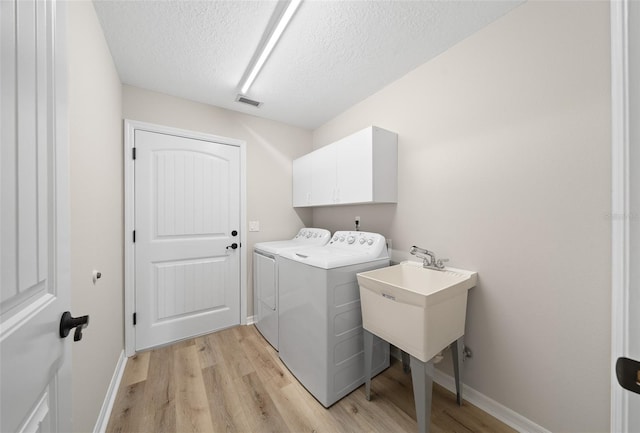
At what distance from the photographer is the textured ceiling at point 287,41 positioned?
4.35 feet

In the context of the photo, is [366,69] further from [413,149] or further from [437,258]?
[437,258]

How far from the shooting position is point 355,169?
6.52 ft

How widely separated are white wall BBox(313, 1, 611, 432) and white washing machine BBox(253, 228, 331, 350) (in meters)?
1.24

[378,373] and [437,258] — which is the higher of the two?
[437,258]

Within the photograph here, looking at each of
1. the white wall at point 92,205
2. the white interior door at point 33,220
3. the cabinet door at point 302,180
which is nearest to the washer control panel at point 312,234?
the cabinet door at point 302,180

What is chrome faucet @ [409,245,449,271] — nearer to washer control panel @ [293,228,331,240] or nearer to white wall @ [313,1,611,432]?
white wall @ [313,1,611,432]

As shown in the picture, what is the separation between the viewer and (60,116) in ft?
2.11

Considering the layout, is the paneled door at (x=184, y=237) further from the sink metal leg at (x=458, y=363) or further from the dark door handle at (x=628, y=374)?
the dark door handle at (x=628, y=374)

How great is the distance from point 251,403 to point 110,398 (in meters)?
0.91

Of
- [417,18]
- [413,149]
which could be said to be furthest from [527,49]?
[413,149]

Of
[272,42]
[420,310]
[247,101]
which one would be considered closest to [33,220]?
[420,310]

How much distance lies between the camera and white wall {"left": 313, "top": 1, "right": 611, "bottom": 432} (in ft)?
3.66

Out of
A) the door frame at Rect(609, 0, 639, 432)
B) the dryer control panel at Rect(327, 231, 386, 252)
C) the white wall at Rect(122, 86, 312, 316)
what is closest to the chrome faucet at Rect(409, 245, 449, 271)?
the dryer control panel at Rect(327, 231, 386, 252)

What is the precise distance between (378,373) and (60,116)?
2.27m
